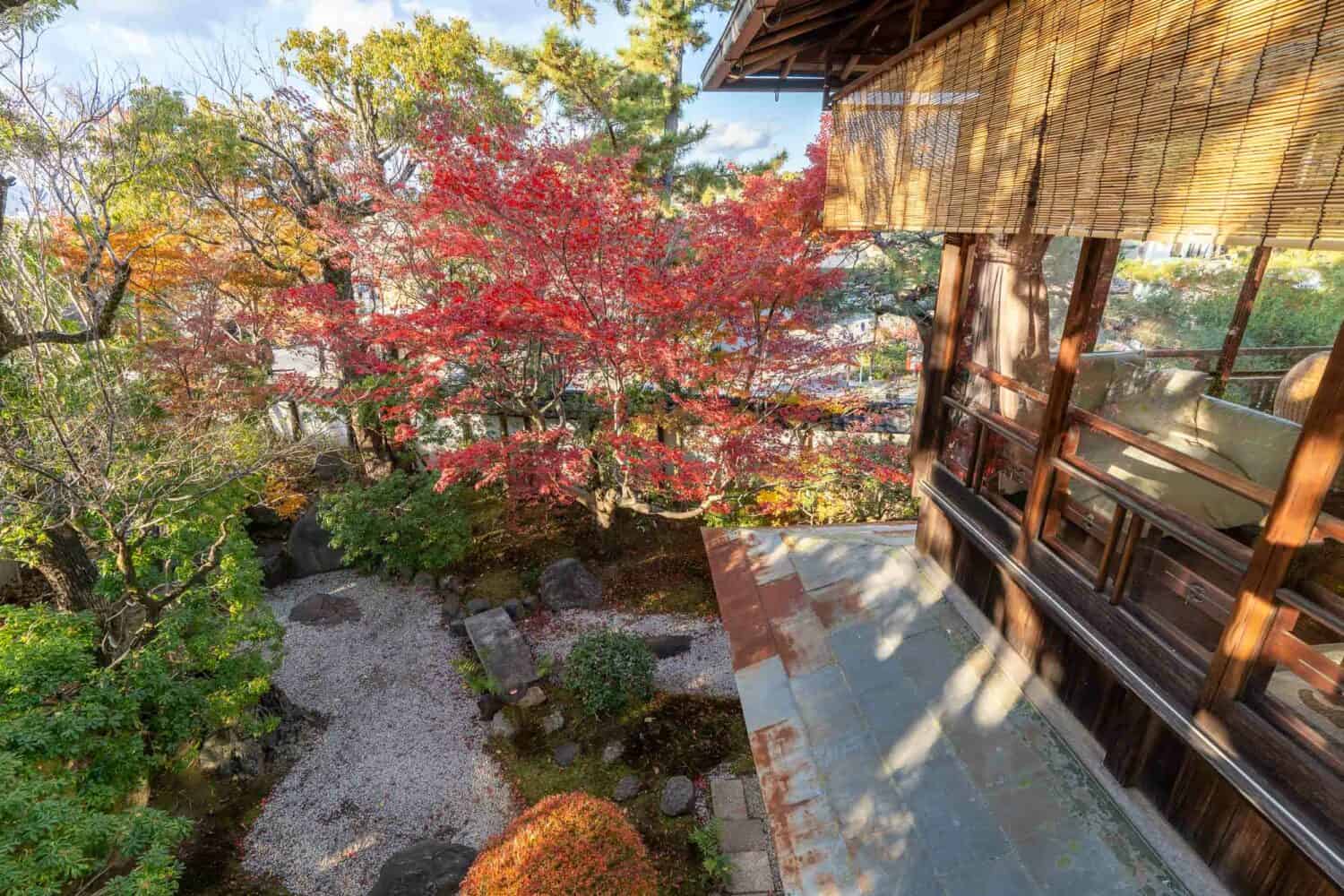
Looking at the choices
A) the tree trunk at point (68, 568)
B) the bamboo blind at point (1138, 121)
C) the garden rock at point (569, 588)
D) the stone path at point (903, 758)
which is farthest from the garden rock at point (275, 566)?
the bamboo blind at point (1138, 121)

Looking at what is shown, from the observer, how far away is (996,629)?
12.6 ft

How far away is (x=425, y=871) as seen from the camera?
5809mm

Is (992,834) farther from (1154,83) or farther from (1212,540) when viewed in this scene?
(1154,83)

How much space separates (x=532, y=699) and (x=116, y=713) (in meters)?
4.39

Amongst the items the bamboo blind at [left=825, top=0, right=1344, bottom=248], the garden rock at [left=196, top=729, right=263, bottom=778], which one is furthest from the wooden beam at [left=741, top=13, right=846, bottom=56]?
the garden rock at [left=196, top=729, right=263, bottom=778]

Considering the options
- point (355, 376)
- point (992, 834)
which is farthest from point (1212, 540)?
point (355, 376)

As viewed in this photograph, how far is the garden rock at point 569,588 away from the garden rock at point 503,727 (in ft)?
8.26

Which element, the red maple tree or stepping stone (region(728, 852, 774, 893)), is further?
the red maple tree

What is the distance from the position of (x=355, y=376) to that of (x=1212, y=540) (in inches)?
509

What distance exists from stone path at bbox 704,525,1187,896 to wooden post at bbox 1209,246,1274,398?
2.86m

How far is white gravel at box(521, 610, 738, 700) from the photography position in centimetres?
859

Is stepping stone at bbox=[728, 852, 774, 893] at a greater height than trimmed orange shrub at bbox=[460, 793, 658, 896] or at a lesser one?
lesser

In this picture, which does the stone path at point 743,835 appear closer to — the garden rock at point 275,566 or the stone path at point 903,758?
the stone path at point 903,758

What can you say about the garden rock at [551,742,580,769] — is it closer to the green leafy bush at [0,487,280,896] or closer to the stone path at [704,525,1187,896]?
the green leafy bush at [0,487,280,896]
